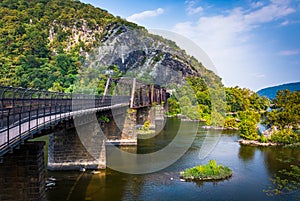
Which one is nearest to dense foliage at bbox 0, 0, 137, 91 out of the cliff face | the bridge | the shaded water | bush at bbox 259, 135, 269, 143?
the cliff face

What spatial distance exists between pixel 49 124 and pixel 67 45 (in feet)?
319

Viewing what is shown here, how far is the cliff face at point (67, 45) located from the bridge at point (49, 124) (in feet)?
91.5

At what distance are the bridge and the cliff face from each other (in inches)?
1099

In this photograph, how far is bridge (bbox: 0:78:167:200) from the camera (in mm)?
10877

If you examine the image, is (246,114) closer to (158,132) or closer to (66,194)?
(158,132)

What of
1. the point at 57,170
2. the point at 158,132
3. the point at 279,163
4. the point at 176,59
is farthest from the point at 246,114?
the point at 176,59

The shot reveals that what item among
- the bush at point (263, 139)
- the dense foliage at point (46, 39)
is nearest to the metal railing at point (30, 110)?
the bush at point (263, 139)

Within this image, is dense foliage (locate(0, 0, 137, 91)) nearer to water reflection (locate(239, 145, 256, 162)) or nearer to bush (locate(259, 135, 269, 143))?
water reflection (locate(239, 145, 256, 162))

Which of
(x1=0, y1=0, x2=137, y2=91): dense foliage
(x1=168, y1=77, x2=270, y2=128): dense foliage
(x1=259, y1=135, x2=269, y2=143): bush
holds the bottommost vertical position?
(x1=259, y1=135, x2=269, y2=143): bush

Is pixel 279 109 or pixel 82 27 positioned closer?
pixel 279 109

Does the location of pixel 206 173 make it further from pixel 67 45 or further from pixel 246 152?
pixel 67 45

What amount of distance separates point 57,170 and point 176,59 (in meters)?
103

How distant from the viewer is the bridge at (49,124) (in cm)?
1088

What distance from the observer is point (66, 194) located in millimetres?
19219
